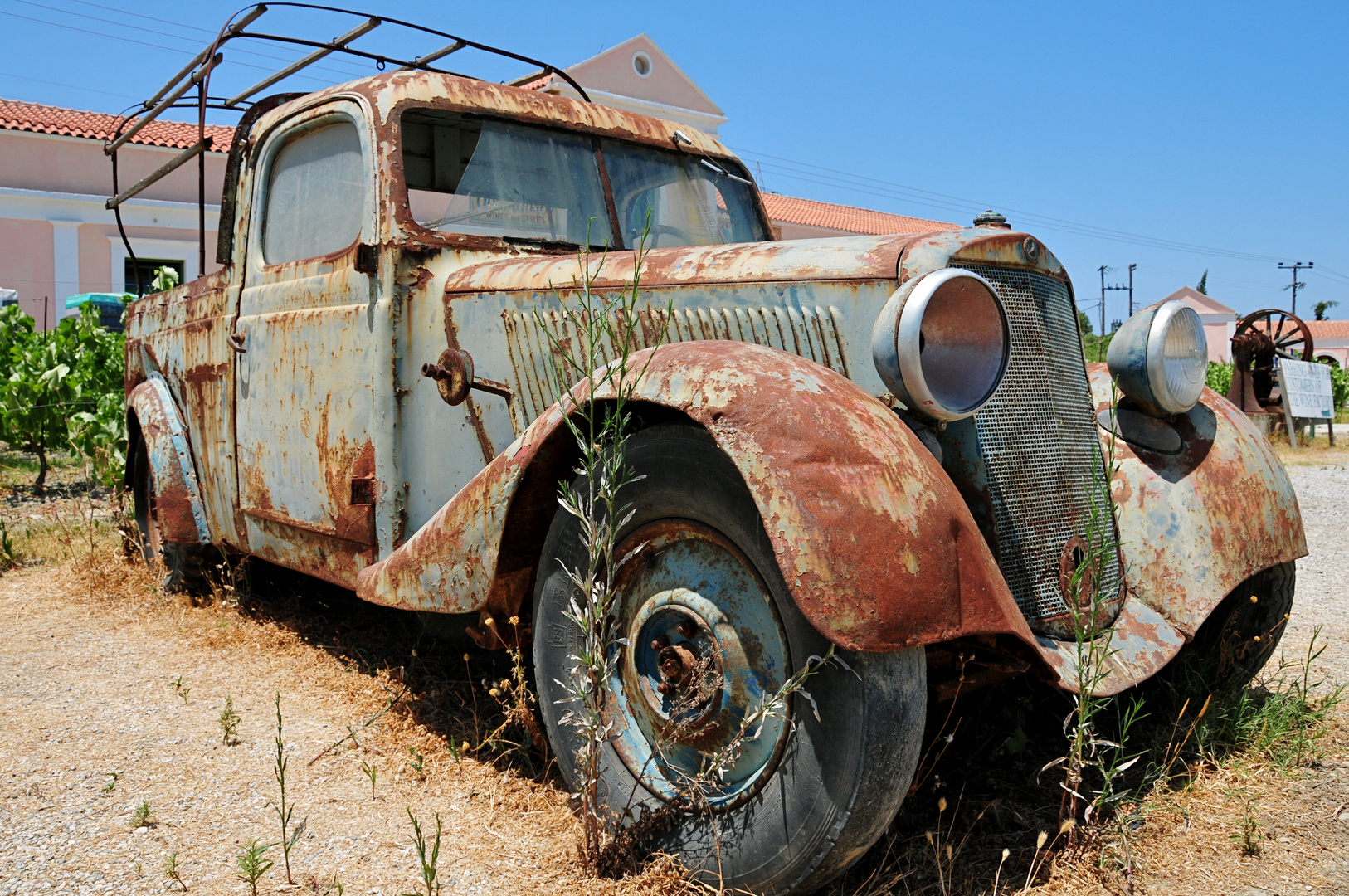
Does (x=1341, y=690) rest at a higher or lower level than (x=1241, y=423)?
lower

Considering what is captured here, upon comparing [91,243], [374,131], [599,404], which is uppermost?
[91,243]

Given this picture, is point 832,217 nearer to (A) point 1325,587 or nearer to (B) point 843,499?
(A) point 1325,587

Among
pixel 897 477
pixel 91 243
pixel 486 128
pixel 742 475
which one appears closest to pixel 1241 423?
pixel 897 477

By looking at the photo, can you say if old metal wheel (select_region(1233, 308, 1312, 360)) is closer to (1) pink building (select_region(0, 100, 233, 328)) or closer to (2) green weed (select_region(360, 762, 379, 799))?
(2) green weed (select_region(360, 762, 379, 799))

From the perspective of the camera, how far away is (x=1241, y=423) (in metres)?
3.02

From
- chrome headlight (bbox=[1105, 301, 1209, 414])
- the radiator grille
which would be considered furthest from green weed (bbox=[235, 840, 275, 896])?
chrome headlight (bbox=[1105, 301, 1209, 414])

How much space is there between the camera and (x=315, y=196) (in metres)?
3.49

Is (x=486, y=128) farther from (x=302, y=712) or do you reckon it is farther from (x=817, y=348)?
(x=302, y=712)

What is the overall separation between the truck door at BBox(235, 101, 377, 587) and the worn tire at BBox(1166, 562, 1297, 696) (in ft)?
8.57

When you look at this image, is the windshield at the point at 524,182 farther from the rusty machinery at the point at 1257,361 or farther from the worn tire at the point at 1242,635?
the rusty machinery at the point at 1257,361

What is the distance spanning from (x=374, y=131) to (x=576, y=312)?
110cm

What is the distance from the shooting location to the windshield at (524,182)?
3215 mm

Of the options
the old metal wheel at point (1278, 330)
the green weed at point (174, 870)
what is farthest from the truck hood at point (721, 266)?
the old metal wheel at point (1278, 330)

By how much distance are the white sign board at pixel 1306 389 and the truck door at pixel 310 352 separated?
13.4 meters
